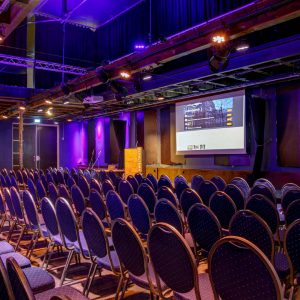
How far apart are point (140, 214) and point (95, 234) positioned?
3.25 feet

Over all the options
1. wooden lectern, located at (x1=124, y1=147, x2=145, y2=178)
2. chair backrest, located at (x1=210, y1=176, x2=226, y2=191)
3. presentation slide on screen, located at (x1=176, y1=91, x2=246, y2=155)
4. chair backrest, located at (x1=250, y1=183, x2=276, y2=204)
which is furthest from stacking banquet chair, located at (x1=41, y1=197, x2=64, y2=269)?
wooden lectern, located at (x1=124, y1=147, x2=145, y2=178)

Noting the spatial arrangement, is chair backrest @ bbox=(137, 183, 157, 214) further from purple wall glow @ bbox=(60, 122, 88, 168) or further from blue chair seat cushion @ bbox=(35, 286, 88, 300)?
purple wall glow @ bbox=(60, 122, 88, 168)

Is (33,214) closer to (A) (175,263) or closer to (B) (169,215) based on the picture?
(B) (169,215)

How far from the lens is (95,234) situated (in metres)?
2.83

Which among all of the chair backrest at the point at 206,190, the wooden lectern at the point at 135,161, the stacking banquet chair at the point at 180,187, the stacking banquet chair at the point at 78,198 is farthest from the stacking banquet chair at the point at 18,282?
the wooden lectern at the point at 135,161

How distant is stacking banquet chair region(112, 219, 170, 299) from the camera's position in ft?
7.81

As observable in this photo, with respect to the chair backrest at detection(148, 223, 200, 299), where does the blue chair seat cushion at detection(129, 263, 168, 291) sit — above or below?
below

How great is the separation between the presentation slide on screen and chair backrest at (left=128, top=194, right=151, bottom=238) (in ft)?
21.2

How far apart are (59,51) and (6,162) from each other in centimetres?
688

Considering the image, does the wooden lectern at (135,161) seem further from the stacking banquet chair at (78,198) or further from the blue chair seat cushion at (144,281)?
the blue chair seat cushion at (144,281)

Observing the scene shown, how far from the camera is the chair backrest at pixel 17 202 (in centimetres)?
438

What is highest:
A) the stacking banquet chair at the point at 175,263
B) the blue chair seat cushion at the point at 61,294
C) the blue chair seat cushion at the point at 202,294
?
the stacking banquet chair at the point at 175,263

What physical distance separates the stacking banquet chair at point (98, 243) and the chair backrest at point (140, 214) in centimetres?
73

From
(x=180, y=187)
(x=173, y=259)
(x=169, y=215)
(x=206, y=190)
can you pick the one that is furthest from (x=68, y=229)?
(x=180, y=187)
